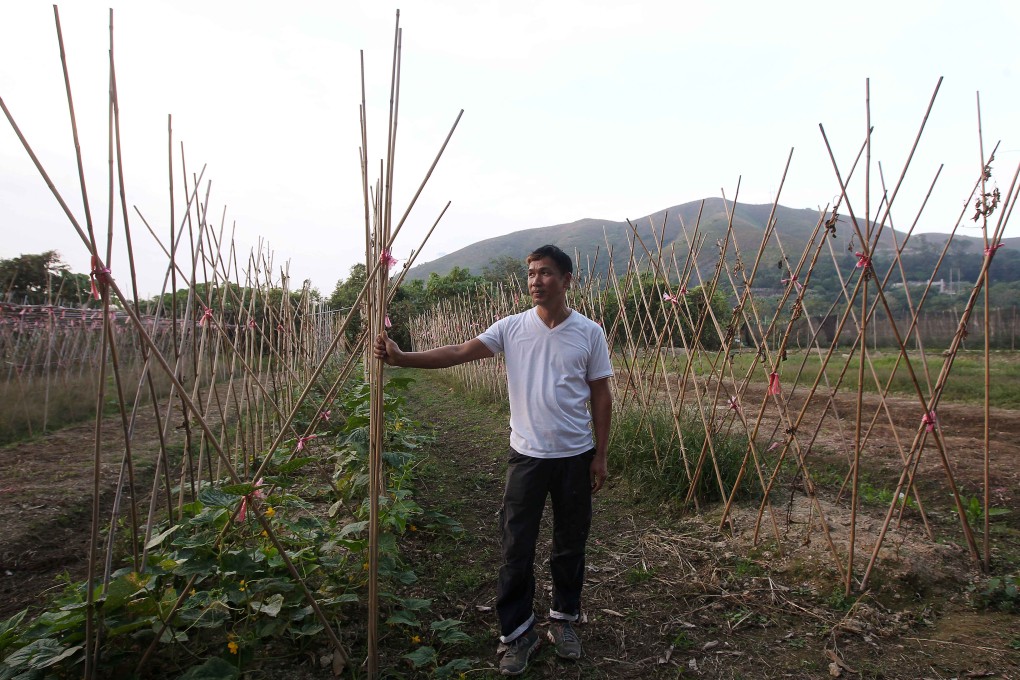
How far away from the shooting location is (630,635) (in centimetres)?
262

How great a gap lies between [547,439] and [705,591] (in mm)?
1330

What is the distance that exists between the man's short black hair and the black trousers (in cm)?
72

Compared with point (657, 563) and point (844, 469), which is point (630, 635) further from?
point (844, 469)

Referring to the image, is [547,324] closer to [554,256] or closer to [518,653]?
[554,256]

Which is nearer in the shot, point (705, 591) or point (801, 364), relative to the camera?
point (705, 591)

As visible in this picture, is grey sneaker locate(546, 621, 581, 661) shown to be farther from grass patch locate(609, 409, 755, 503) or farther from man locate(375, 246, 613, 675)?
A: grass patch locate(609, 409, 755, 503)

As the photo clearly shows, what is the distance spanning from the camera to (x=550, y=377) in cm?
229

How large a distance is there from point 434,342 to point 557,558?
499 inches

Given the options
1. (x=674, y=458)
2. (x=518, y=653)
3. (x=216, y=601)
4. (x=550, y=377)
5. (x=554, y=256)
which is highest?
(x=554, y=256)

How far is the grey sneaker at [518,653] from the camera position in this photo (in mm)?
2230

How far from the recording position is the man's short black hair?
2.32 meters

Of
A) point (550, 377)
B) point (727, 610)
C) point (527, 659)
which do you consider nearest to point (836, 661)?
point (727, 610)

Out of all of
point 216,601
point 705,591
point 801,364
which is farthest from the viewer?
point 801,364

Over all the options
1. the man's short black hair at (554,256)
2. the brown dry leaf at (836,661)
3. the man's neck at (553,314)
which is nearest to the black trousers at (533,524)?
the man's neck at (553,314)
